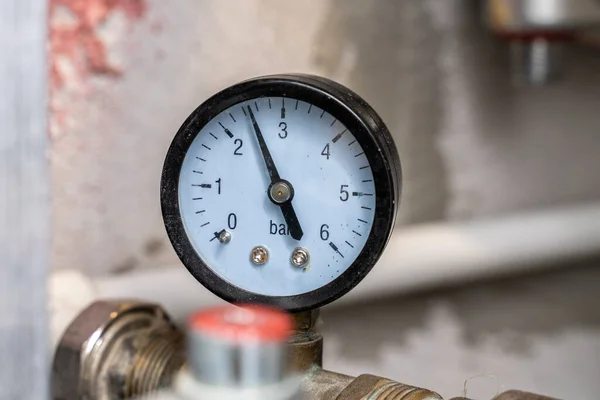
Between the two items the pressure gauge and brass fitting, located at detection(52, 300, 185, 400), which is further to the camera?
brass fitting, located at detection(52, 300, 185, 400)

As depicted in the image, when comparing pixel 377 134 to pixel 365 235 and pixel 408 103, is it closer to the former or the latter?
pixel 365 235

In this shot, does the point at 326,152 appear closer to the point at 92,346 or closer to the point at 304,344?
the point at 304,344

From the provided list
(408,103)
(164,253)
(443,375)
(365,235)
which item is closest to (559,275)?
(443,375)

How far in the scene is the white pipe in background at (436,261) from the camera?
2.54 ft

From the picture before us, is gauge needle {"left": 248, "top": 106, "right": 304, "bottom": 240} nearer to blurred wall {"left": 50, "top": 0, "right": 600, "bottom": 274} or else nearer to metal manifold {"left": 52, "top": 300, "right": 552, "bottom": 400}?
metal manifold {"left": 52, "top": 300, "right": 552, "bottom": 400}

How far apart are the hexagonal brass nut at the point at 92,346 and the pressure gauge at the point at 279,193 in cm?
16

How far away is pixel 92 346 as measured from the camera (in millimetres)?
656

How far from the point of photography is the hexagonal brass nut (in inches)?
25.7

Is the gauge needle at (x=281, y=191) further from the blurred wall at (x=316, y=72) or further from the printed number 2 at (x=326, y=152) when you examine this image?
the blurred wall at (x=316, y=72)

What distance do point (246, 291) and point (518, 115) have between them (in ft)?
2.20

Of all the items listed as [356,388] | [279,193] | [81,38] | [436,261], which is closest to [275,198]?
[279,193]

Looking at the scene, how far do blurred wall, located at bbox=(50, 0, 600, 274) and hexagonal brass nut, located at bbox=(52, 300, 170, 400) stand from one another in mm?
134

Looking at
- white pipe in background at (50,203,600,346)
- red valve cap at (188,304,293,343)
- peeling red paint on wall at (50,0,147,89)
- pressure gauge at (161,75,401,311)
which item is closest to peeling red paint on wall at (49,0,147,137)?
peeling red paint on wall at (50,0,147,89)

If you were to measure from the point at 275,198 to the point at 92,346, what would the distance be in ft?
0.75
